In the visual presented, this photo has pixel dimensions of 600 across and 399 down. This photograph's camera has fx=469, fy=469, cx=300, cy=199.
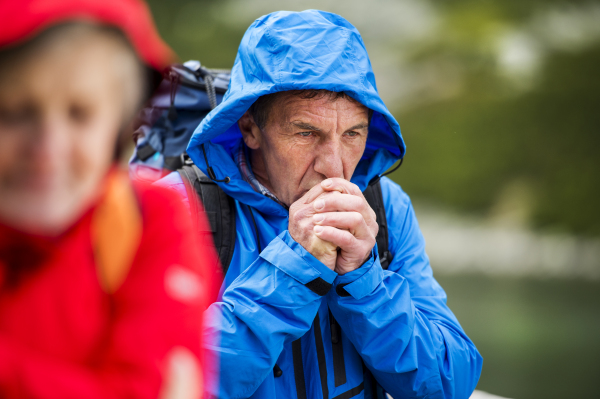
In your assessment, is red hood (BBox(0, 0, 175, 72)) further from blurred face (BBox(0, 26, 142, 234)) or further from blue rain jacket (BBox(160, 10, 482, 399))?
blue rain jacket (BBox(160, 10, 482, 399))

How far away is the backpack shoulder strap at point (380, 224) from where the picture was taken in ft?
7.14

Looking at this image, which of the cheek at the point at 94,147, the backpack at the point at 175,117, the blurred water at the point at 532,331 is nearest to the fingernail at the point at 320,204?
the cheek at the point at 94,147

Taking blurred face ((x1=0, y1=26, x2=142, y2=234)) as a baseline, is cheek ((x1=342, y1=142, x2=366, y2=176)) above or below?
below

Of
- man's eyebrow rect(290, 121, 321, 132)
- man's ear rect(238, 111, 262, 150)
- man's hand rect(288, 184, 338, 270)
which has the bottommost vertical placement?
man's hand rect(288, 184, 338, 270)

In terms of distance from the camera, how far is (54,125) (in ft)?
2.29

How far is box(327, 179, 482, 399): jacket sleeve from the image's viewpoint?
1.83 m

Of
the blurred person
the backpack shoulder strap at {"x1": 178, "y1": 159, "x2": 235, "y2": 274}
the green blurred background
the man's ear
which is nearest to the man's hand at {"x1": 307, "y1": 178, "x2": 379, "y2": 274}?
the backpack shoulder strap at {"x1": 178, "y1": 159, "x2": 235, "y2": 274}

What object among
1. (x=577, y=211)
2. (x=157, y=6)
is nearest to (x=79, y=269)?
(x=577, y=211)

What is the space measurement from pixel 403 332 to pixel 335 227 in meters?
0.51

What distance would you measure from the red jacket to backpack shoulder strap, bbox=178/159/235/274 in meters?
1.12

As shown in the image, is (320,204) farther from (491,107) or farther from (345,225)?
(491,107)

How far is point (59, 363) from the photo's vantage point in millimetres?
709

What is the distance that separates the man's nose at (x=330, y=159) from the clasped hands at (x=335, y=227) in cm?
17

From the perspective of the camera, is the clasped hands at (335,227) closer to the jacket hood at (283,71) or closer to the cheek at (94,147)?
the jacket hood at (283,71)
